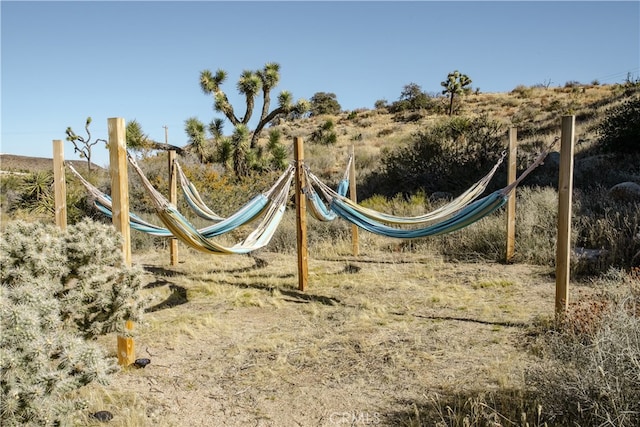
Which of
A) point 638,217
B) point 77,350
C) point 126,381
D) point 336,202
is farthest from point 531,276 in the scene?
point 77,350

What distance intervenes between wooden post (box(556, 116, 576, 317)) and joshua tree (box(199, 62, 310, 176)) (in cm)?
914

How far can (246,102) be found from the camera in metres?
12.4

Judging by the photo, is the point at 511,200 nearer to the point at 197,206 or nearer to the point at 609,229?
the point at 609,229

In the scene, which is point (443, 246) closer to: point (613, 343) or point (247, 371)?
point (247, 371)

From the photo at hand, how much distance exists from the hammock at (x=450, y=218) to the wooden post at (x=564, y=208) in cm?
61

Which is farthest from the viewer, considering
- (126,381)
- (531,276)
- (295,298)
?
(531,276)

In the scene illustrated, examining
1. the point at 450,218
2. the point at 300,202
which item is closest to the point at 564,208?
the point at 450,218

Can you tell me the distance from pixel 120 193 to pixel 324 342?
1606 millimetres

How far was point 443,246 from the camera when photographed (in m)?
6.26

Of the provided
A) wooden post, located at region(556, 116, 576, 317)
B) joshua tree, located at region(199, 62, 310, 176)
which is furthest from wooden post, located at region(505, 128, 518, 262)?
joshua tree, located at region(199, 62, 310, 176)

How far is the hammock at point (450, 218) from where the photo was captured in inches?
162

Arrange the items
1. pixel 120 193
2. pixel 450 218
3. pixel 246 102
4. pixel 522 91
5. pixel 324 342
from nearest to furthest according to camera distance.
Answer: pixel 120 193 → pixel 324 342 → pixel 450 218 → pixel 246 102 → pixel 522 91

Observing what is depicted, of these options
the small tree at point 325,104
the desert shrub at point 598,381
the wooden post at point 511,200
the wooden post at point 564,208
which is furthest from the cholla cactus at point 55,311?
the small tree at point 325,104

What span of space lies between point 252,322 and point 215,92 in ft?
30.4
